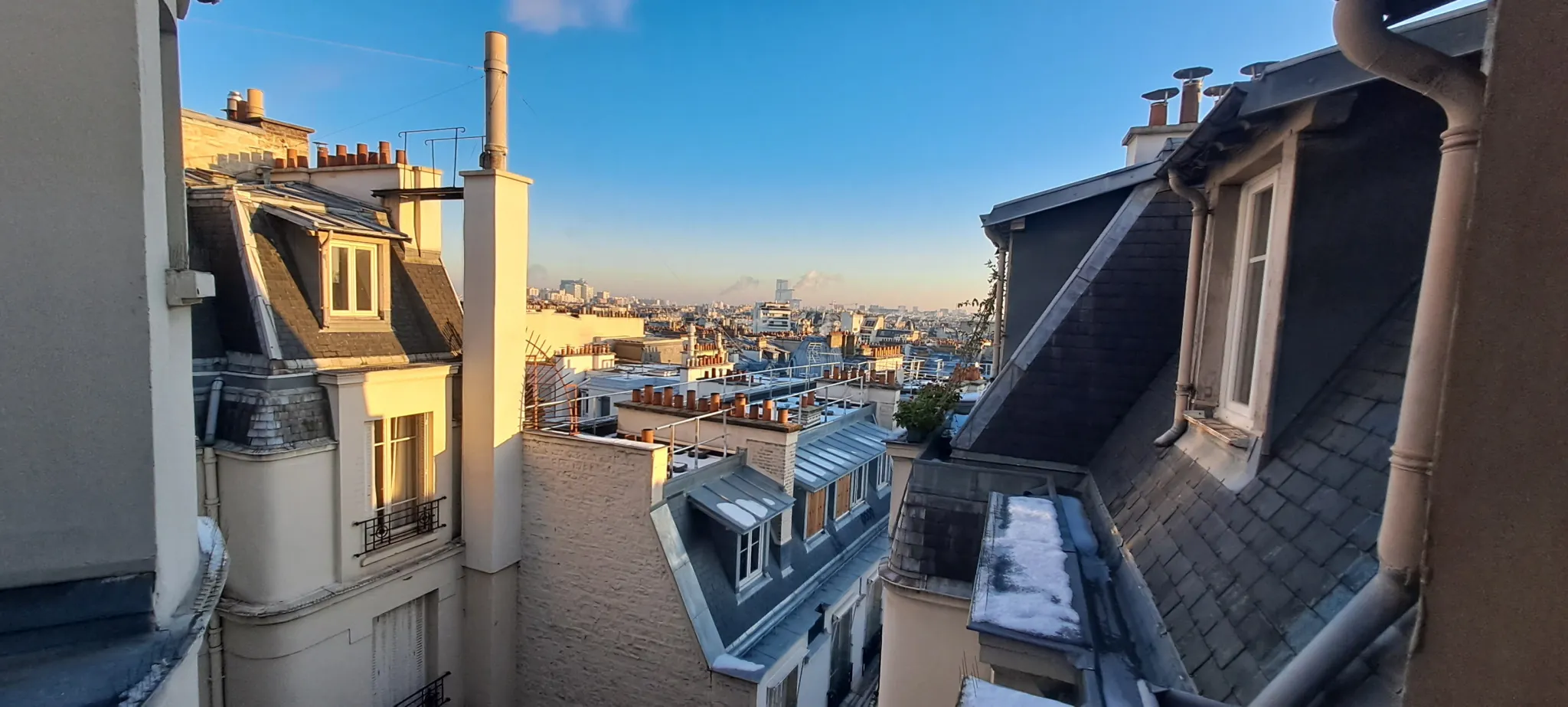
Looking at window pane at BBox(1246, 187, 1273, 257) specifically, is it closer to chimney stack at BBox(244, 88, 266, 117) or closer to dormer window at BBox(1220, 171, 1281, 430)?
dormer window at BBox(1220, 171, 1281, 430)

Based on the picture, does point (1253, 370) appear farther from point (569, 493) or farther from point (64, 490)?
point (569, 493)

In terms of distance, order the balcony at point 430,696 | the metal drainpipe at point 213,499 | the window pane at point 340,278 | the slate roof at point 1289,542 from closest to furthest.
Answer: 1. the slate roof at point 1289,542
2. the metal drainpipe at point 213,499
3. the window pane at point 340,278
4. the balcony at point 430,696

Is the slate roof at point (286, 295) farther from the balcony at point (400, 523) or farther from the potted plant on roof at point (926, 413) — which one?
the potted plant on roof at point (926, 413)

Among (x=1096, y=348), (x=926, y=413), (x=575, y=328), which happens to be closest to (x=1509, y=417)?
(x=1096, y=348)

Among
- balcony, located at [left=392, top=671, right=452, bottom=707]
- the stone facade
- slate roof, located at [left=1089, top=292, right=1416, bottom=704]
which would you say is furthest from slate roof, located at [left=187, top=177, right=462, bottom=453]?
slate roof, located at [left=1089, top=292, right=1416, bottom=704]

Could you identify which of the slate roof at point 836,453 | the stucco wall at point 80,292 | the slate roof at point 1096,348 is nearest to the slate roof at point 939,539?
the slate roof at point 1096,348
